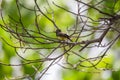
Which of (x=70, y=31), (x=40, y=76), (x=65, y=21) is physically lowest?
(x=65, y=21)

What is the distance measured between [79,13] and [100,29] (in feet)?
0.89

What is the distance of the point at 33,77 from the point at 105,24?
0.83m

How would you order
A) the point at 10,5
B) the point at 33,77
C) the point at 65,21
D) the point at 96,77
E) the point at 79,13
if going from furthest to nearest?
the point at 10,5
the point at 65,21
the point at 96,77
the point at 33,77
the point at 79,13

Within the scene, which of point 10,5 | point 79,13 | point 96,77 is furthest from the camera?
point 10,5

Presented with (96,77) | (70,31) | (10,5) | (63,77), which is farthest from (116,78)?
(70,31)

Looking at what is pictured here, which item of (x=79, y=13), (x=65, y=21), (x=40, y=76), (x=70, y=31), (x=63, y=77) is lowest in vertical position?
(x=63, y=77)

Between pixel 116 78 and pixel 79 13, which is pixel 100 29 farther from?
pixel 116 78

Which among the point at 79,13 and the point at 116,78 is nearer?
the point at 79,13

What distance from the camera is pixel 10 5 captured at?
7.04 m

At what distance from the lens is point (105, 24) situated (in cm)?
300

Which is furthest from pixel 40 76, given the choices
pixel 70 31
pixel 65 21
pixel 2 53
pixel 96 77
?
pixel 2 53

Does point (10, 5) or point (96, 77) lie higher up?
point (10, 5)

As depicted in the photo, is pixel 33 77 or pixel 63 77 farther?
pixel 63 77

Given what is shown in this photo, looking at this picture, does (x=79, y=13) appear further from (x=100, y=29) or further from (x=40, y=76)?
(x=40, y=76)
